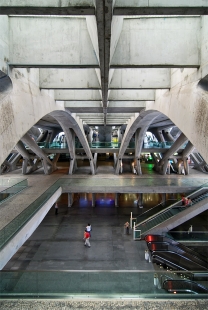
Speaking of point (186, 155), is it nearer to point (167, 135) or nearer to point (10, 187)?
point (167, 135)

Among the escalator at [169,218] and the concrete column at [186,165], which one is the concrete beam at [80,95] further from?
the concrete column at [186,165]

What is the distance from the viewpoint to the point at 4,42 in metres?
5.32

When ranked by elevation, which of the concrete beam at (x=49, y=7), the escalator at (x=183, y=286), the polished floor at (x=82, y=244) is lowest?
the polished floor at (x=82, y=244)

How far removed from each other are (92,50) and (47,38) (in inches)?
47.1

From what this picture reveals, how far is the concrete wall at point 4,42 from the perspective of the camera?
16.9 ft

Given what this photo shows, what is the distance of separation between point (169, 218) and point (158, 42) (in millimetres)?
13030

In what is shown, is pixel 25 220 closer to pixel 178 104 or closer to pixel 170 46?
pixel 178 104

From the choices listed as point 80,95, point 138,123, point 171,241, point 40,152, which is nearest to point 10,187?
point 80,95

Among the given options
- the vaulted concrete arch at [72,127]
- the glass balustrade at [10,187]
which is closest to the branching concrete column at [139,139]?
the vaulted concrete arch at [72,127]

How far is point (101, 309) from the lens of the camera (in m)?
4.34

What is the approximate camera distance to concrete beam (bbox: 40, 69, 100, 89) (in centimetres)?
836

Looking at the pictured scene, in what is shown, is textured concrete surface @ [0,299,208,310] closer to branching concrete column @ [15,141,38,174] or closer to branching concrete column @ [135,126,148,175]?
branching concrete column @ [135,126,148,175]

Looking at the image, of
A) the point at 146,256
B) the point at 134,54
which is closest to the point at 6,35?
the point at 134,54

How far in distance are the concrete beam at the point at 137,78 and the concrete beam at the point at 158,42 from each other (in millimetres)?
2681
